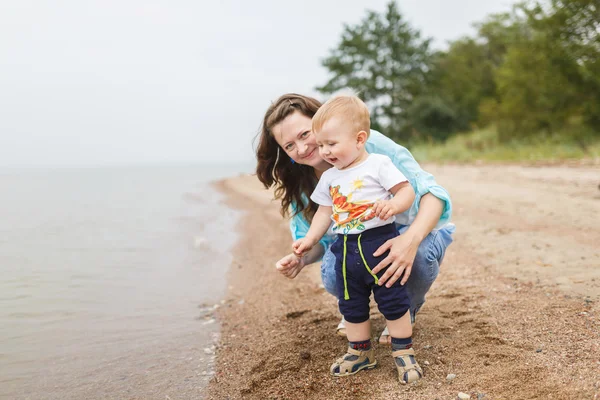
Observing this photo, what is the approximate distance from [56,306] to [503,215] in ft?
16.3

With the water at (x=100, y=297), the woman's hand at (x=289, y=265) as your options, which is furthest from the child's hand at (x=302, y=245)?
the water at (x=100, y=297)

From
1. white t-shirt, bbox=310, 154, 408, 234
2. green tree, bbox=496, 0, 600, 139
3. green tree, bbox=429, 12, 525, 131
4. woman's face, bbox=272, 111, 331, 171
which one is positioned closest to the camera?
white t-shirt, bbox=310, 154, 408, 234

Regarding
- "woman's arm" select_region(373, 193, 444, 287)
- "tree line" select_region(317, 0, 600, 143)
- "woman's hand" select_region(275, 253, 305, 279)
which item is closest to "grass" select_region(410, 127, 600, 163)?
"tree line" select_region(317, 0, 600, 143)

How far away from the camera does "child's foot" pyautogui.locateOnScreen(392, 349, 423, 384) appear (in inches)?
88.4

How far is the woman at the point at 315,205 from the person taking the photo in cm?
232

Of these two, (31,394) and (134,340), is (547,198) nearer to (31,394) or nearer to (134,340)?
(134,340)

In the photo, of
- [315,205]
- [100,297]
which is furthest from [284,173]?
[100,297]

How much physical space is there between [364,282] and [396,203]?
0.42 metres

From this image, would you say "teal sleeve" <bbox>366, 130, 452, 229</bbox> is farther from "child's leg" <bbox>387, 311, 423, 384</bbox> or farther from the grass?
the grass

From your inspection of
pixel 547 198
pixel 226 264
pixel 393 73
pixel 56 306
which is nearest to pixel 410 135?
pixel 393 73

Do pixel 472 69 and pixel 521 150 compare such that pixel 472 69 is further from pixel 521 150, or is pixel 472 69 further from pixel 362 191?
pixel 362 191

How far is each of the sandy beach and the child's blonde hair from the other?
1.25 metres

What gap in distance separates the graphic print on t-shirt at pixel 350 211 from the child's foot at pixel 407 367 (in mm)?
635

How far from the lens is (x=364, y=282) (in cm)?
234
